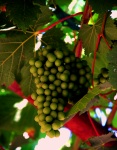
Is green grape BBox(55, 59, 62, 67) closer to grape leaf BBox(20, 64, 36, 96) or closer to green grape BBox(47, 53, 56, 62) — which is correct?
green grape BBox(47, 53, 56, 62)

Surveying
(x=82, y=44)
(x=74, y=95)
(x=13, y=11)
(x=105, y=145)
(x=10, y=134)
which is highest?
(x=13, y=11)

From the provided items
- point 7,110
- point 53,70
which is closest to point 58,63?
point 53,70

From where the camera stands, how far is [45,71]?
42.6 inches

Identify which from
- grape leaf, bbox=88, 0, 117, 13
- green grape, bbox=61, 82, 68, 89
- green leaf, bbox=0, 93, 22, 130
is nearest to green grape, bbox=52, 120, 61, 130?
green grape, bbox=61, 82, 68, 89

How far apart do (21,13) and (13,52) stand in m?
0.32

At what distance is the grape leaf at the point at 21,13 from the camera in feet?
3.14

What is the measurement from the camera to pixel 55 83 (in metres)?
1.06

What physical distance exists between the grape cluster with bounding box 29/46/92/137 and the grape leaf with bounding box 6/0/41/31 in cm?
15

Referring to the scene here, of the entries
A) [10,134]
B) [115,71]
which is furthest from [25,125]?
[115,71]

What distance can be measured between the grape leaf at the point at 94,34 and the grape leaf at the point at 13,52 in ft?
0.57

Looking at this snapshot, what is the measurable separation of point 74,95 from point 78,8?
119 centimetres

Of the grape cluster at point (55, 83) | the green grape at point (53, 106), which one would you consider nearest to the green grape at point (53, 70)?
the grape cluster at point (55, 83)

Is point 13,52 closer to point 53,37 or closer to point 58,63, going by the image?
point 53,37

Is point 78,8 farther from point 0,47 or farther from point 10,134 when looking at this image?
point 0,47
